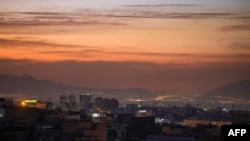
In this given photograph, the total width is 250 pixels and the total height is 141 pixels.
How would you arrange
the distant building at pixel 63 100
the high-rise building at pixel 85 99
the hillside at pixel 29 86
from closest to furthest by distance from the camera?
1. the hillside at pixel 29 86
2. the distant building at pixel 63 100
3. the high-rise building at pixel 85 99

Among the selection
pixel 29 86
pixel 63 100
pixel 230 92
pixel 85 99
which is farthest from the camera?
A: pixel 85 99

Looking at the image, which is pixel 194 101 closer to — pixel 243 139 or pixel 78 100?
pixel 78 100

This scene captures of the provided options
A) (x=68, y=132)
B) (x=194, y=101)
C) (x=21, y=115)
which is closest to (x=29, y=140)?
(x=68, y=132)

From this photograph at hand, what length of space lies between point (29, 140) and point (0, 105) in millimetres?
4914

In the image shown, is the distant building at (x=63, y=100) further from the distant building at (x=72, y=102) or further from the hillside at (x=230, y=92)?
the hillside at (x=230, y=92)

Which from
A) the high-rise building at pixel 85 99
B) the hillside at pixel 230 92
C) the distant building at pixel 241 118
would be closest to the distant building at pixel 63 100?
the high-rise building at pixel 85 99

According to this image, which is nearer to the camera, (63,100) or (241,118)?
(241,118)

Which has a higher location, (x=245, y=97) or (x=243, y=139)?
(x=245, y=97)

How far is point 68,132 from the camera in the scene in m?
13.8

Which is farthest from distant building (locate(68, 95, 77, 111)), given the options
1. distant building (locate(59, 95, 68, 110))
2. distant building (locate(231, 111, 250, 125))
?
distant building (locate(231, 111, 250, 125))

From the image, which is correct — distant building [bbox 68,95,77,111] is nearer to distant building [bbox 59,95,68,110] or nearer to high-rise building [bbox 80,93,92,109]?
distant building [bbox 59,95,68,110]

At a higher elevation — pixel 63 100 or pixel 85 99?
pixel 85 99

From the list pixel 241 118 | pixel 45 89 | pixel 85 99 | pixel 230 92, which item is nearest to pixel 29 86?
pixel 45 89

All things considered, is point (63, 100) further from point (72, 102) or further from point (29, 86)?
point (29, 86)
